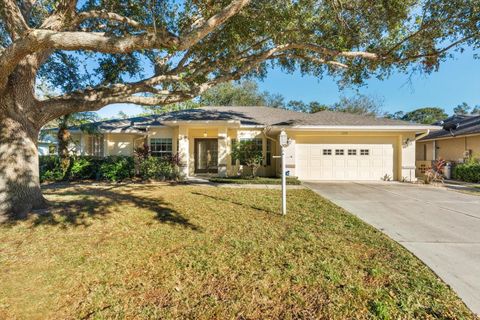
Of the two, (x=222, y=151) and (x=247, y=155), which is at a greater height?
(x=222, y=151)

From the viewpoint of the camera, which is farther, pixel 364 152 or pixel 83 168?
pixel 364 152

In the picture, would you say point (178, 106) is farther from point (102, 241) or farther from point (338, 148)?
point (102, 241)

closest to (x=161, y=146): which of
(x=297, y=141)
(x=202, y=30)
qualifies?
(x=297, y=141)

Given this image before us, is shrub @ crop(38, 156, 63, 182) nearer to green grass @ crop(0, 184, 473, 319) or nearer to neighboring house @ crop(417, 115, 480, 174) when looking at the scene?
green grass @ crop(0, 184, 473, 319)

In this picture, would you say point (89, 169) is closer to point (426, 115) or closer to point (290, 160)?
point (290, 160)

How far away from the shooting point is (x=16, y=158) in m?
5.33

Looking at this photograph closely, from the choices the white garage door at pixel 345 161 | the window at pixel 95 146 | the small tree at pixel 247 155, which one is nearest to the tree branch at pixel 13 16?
the small tree at pixel 247 155

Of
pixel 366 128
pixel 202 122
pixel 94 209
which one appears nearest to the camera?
pixel 94 209

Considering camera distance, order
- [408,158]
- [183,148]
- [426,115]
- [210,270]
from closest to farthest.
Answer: [210,270] → [408,158] → [183,148] → [426,115]

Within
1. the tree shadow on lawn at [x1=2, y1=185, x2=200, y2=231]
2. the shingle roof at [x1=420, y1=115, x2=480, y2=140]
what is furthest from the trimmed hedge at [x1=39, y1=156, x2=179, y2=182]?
the shingle roof at [x1=420, y1=115, x2=480, y2=140]

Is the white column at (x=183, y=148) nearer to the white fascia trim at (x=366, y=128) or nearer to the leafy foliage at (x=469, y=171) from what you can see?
the white fascia trim at (x=366, y=128)

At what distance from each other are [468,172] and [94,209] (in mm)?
19325

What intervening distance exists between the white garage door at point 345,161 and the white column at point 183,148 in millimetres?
6415

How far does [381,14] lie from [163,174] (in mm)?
11316
